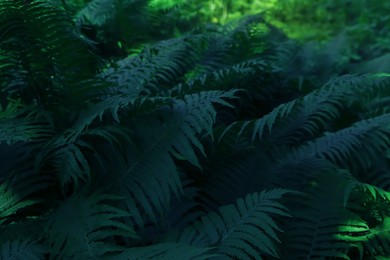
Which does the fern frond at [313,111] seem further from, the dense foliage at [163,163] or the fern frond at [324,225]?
the fern frond at [324,225]

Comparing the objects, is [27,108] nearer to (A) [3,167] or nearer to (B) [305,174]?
(A) [3,167]

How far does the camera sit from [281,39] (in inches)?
186

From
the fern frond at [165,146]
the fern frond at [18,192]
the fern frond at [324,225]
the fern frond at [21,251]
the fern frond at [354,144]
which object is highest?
the fern frond at [165,146]

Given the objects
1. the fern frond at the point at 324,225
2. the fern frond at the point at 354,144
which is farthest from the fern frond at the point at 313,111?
the fern frond at the point at 324,225

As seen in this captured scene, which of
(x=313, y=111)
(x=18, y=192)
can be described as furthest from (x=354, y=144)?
(x=18, y=192)

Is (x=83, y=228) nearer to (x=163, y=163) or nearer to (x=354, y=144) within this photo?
(x=163, y=163)

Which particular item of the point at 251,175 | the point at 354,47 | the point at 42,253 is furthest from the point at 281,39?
the point at 42,253

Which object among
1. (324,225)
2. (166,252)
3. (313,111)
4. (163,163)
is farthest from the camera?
(313,111)

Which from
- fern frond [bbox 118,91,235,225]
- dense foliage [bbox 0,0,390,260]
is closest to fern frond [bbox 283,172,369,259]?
dense foliage [bbox 0,0,390,260]

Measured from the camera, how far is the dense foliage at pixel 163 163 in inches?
75.4

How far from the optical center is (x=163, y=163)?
6.72ft

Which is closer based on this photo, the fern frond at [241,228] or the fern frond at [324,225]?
the fern frond at [241,228]

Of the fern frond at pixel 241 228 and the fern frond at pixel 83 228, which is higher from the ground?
the fern frond at pixel 83 228

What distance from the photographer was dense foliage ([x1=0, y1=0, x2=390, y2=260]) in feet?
6.28
